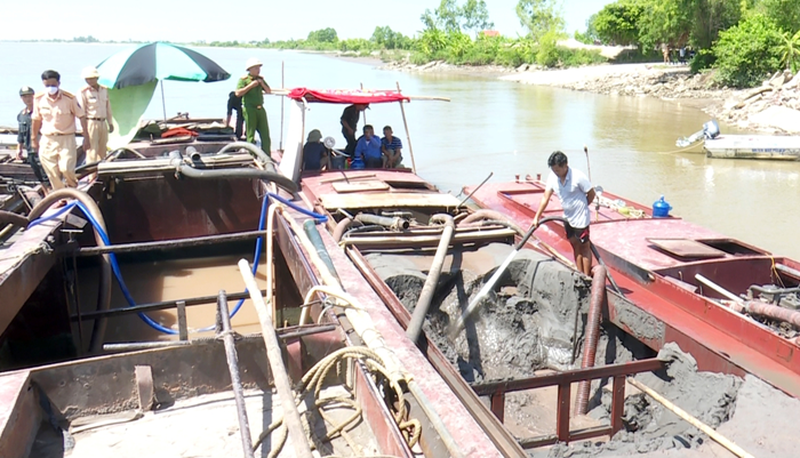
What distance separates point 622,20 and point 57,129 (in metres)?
48.6

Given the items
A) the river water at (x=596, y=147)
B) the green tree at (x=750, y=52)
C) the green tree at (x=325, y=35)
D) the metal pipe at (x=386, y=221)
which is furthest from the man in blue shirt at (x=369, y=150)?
the green tree at (x=325, y=35)

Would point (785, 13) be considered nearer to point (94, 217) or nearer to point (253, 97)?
point (253, 97)

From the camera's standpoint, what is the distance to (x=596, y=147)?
2114cm

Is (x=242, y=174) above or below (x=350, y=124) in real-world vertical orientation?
below

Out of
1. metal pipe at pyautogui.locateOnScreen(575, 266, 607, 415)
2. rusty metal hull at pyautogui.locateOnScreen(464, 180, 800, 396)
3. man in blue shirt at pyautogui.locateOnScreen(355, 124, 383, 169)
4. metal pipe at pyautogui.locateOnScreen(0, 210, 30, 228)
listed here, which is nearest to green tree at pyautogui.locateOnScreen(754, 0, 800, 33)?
rusty metal hull at pyautogui.locateOnScreen(464, 180, 800, 396)

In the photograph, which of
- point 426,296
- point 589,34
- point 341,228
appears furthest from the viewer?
point 589,34

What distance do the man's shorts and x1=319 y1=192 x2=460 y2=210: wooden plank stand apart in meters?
1.37

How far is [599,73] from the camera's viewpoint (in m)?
43.9

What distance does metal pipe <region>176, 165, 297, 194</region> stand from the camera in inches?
249

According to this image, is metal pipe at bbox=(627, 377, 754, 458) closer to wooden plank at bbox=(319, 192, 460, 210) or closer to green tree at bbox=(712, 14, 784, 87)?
wooden plank at bbox=(319, 192, 460, 210)

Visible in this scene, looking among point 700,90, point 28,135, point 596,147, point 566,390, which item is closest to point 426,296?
point 566,390

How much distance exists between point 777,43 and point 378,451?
3343 cm

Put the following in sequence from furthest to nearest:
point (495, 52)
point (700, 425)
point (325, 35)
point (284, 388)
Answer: point (325, 35) → point (495, 52) → point (700, 425) → point (284, 388)

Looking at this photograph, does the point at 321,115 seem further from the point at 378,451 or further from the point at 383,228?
the point at 378,451
